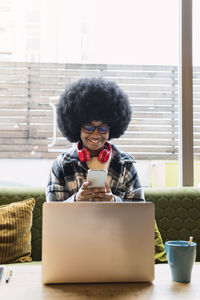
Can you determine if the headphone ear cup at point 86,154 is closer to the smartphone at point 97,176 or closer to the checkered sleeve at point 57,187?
the checkered sleeve at point 57,187

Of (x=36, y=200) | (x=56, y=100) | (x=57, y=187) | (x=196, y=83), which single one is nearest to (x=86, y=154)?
(x=57, y=187)

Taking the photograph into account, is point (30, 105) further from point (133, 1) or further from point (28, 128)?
point (133, 1)

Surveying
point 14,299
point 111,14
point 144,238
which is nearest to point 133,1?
point 111,14

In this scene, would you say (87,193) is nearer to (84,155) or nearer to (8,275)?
(84,155)

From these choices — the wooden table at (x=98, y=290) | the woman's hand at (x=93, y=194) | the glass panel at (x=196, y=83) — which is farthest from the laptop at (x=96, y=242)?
the glass panel at (x=196, y=83)

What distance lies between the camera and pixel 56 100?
8.73 feet

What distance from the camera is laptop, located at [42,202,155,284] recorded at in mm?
980

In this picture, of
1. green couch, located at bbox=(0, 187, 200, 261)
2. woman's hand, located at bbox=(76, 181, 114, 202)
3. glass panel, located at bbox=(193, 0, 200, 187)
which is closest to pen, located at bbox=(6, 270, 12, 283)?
woman's hand, located at bbox=(76, 181, 114, 202)

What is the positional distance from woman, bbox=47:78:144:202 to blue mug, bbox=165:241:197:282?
835 millimetres

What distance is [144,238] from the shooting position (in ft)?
3.29

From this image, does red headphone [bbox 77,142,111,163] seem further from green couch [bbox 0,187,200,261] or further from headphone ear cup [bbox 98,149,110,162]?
green couch [bbox 0,187,200,261]

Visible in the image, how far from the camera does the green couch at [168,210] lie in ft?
7.43

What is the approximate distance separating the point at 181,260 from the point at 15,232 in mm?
1250

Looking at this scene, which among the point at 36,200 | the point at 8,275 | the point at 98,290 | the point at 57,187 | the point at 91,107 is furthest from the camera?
the point at 36,200
